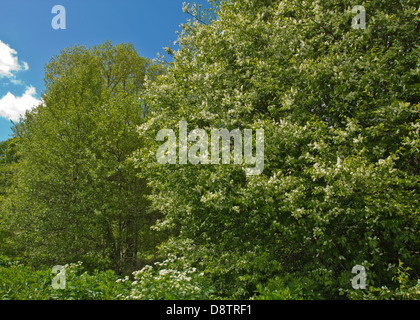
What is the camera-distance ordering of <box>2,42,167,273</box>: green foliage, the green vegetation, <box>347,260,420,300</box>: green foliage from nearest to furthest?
<box>347,260,420,300</box>: green foliage → the green vegetation → <box>2,42,167,273</box>: green foliage

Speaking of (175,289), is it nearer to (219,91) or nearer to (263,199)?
(263,199)

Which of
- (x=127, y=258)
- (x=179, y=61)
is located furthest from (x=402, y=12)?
(x=127, y=258)

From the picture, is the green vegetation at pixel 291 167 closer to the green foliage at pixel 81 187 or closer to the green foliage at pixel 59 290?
the green foliage at pixel 59 290

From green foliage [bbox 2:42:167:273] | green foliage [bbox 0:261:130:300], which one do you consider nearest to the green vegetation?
green foliage [bbox 0:261:130:300]

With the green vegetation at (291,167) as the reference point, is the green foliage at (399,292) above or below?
below

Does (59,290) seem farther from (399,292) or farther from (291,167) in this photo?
(399,292)

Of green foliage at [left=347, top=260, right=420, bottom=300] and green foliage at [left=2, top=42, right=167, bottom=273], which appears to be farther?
green foliage at [left=2, top=42, right=167, bottom=273]

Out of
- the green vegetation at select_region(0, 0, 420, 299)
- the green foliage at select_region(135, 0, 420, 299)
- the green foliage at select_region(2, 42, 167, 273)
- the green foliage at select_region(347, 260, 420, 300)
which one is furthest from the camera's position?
the green foliage at select_region(2, 42, 167, 273)

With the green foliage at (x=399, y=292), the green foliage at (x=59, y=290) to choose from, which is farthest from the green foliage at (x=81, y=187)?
the green foliage at (x=399, y=292)

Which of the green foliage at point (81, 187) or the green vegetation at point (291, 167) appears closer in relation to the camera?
the green vegetation at point (291, 167)

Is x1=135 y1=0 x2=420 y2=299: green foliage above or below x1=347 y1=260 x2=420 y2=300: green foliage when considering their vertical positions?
above

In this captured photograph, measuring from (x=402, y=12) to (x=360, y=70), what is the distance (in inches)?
91.8

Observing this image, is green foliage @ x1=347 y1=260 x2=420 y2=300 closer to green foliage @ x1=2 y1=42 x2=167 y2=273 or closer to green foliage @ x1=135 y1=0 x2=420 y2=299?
green foliage @ x1=135 y1=0 x2=420 y2=299

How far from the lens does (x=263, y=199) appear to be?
26.7 feet
